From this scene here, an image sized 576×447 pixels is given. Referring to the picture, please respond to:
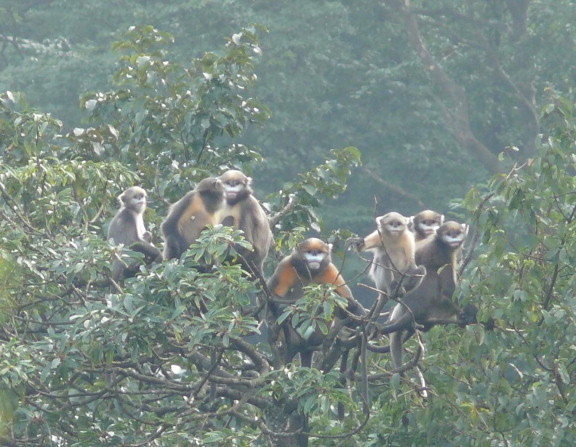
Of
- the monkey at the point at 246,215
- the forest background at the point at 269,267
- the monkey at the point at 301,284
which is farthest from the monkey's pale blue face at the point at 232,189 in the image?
the monkey at the point at 301,284

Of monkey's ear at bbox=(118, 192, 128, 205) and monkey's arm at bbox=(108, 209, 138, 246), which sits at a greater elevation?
monkey's ear at bbox=(118, 192, 128, 205)

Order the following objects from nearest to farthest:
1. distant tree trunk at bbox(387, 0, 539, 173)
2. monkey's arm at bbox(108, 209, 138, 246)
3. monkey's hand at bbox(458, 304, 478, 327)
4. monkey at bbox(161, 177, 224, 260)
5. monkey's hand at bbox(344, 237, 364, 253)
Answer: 1. monkey's hand at bbox(344, 237, 364, 253)
2. monkey's hand at bbox(458, 304, 478, 327)
3. monkey at bbox(161, 177, 224, 260)
4. monkey's arm at bbox(108, 209, 138, 246)
5. distant tree trunk at bbox(387, 0, 539, 173)

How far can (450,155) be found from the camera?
21.2 m

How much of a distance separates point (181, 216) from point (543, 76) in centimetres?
1278

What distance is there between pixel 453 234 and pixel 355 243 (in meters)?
0.86

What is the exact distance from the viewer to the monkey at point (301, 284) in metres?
7.30

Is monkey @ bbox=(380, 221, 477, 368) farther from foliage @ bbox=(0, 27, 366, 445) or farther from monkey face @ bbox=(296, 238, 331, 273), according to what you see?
foliage @ bbox=(0, 27, 366, 445)

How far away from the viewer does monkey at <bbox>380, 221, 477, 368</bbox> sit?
782 centimetres

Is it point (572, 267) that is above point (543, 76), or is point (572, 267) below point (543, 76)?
above

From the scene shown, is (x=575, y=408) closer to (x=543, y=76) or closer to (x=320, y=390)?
(x=320, y=390)

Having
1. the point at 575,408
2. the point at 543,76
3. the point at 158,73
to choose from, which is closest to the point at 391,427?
the point at 575,408

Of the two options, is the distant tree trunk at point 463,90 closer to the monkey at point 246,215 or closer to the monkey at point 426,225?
the monkey at point 426,225

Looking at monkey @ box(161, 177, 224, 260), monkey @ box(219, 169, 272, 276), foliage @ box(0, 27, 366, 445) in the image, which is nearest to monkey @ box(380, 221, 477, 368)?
foliage @ box(0, 27, 366, 445)

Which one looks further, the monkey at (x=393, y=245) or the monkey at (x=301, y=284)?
the monkey at (x=393, y=245)
